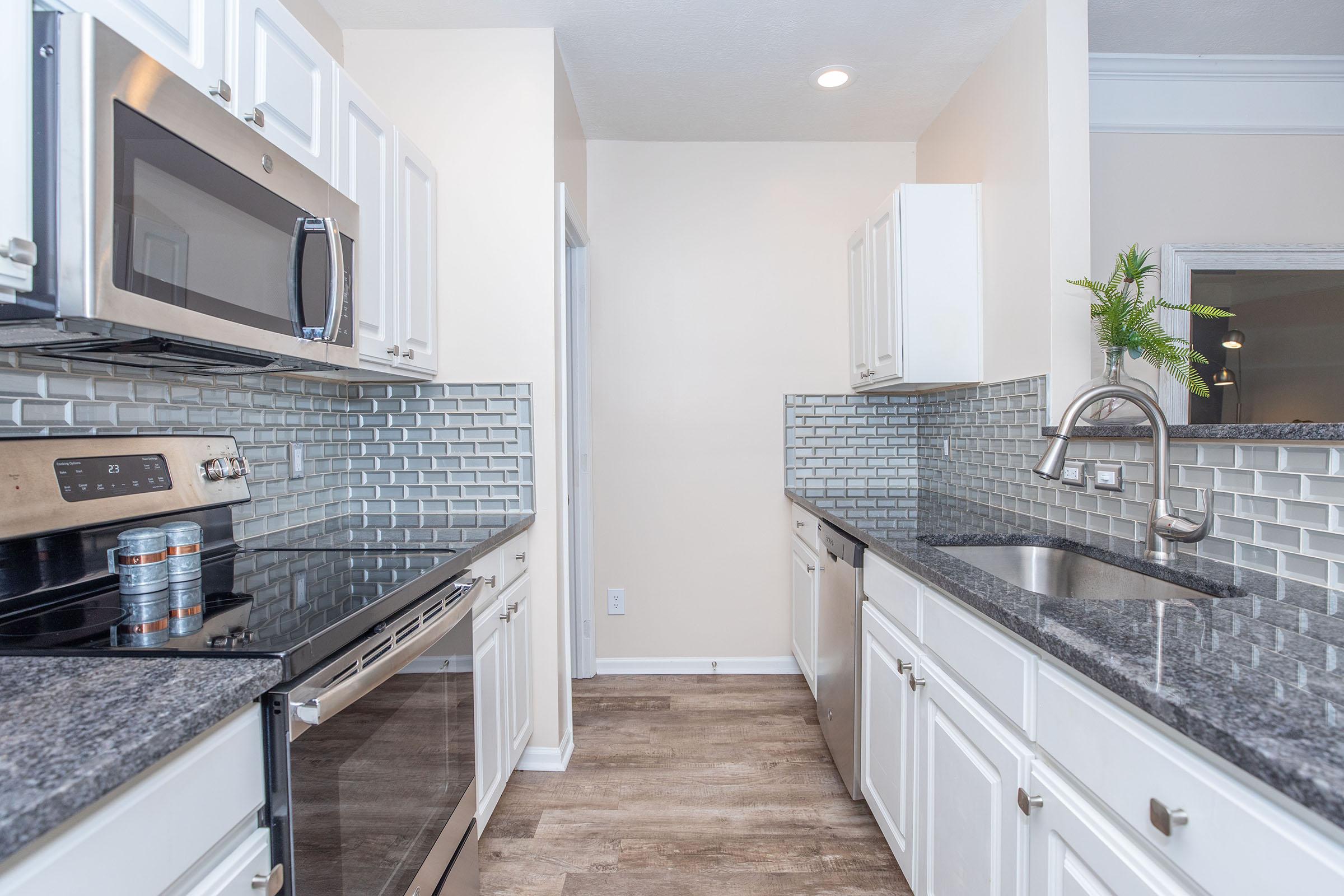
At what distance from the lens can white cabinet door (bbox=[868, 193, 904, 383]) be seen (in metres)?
2.54

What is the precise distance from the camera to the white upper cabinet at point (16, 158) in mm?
820

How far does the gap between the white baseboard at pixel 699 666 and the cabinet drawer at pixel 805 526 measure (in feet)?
2.13

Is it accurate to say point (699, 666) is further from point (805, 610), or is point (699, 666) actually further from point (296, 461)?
point (296, 461)

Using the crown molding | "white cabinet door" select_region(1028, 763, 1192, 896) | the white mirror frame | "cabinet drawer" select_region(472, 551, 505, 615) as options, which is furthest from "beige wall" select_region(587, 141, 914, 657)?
"white cabinet door" select_region(1028, 763, 1192, 896)

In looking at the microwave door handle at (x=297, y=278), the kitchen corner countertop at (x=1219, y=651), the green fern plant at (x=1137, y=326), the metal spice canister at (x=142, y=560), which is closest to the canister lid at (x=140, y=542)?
the metal spice canister at (x=142, y=560)

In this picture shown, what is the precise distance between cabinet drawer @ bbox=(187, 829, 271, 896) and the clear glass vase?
75.6 inches

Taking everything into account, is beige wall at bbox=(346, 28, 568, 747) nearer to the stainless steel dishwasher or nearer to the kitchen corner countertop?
the stainless steel dishwasher

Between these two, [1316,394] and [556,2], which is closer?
[556,2]

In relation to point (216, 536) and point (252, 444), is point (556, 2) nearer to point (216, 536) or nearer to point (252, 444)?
point (252, 444)

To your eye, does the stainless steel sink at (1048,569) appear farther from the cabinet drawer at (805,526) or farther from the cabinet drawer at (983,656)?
the cabinet drawer at (805,526)

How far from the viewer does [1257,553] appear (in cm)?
132

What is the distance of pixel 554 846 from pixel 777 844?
2.09 feet

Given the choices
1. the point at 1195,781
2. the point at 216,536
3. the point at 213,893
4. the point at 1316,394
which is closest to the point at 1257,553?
the point at 1195,781

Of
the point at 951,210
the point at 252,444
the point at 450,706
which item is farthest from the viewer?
the point at 951,210
